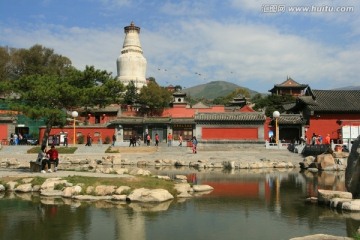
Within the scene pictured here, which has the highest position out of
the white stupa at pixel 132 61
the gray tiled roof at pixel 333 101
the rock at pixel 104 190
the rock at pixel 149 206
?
the white stupa at pixel 132 61

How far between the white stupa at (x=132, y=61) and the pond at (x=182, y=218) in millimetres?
60393

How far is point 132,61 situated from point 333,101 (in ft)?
136

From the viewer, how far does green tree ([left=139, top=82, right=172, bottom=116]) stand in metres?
62.4

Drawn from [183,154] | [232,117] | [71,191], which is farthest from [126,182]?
[232,117]

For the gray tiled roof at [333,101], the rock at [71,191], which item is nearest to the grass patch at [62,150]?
the rock at [71,191]

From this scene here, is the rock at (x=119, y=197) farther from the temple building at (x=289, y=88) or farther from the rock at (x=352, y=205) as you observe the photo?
the temple building at (x=289, y=88)

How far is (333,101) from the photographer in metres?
46.1

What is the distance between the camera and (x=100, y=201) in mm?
15617

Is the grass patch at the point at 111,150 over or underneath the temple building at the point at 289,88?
underneath

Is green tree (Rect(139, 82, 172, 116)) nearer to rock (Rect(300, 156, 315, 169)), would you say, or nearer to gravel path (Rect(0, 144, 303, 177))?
gravel path (Rect(0, 144, 303, 177))

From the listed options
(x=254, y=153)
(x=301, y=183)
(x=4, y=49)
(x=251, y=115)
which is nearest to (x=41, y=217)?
(x=301, y=183)

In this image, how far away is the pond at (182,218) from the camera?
1121cm

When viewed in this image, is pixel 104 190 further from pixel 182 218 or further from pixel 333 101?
pixel 333 101

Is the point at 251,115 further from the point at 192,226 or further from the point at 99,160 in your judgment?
the point at 192,226
